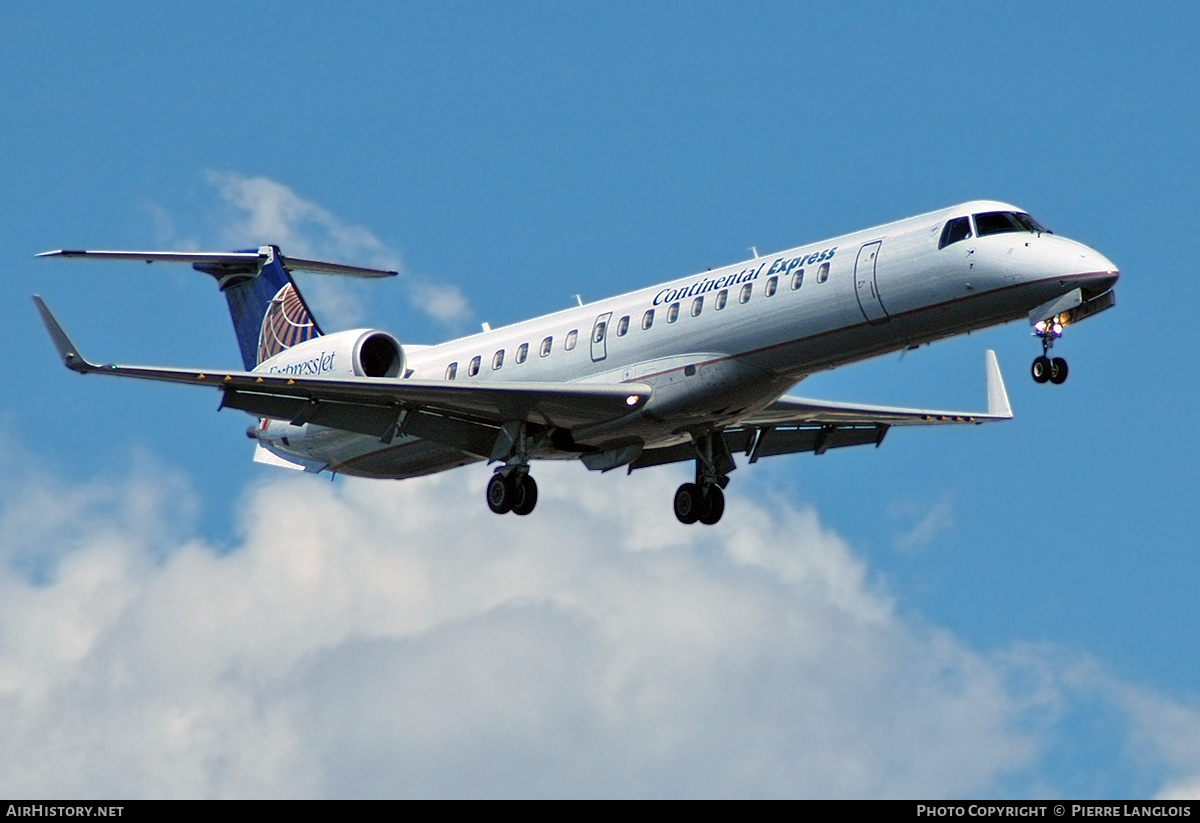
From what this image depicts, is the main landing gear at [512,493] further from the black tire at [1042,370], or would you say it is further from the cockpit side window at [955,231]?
the black tire at [1042,370]

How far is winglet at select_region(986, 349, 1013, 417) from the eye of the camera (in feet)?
110

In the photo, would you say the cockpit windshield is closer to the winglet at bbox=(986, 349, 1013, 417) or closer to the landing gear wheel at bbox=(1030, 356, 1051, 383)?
the landing gear wheel at bbox=(1030, 356, 1051, 383)

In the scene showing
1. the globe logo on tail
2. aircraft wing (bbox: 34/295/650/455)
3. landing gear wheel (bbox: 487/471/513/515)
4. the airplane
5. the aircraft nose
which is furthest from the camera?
the globe logo on tail

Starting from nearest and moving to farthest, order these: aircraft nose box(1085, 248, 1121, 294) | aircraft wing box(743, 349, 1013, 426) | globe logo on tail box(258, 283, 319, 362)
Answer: aircraft nose box(1085, 248, 1121, 294) → aircraft wing box(743, 349, 1013, 426) → globe logo on tail box(258, 283, 319, 362)

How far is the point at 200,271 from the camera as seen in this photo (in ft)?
116

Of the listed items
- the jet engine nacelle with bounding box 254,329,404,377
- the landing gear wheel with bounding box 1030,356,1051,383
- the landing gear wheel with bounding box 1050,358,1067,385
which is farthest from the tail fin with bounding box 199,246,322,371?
the landing gear wheel with bounding box 1050,358,1067,385

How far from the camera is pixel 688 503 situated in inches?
1219

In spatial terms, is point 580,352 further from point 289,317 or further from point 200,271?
point 200,271

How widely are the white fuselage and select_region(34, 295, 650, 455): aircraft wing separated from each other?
62 centimetres

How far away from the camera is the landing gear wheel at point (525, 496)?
2914cm

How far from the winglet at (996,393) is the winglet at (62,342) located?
1579cm

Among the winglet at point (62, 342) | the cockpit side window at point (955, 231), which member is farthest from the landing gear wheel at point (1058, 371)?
the winglet at point (62, 342)

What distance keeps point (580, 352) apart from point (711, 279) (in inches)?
96.8
